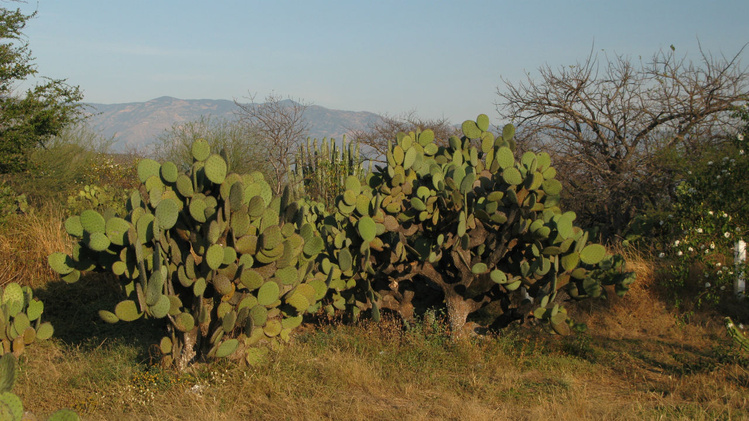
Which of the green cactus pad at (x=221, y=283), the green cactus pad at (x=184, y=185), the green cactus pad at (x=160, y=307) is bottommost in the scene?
the green cactus pad at (x=160, y=307)

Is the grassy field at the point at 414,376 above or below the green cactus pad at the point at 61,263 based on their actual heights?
below

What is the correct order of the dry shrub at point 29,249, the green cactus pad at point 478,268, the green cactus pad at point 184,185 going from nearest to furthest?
1. the green cactus pad at point 184,185
2. the green cactus pad at point 478,268
3. the dry shrub at point 29,249

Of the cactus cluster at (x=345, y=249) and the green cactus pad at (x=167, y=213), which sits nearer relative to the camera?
the green cactus pad at (x=167, y=213)

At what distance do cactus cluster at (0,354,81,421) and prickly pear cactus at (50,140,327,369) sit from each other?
2.07 metres

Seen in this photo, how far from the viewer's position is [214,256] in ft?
14.4

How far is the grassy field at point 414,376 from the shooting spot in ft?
13.7

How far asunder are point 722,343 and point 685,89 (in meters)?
5.55

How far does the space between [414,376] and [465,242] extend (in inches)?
48.0

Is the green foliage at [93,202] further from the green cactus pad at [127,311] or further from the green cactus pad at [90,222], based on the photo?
the green cactus pad at [127,311]

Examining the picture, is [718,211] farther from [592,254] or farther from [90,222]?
[90,222]

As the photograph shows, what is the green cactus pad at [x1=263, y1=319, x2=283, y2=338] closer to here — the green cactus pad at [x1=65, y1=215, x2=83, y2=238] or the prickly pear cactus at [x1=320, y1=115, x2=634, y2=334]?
the prickly pear cactus at [x1=320, y1=115, x2=634, y2=334]

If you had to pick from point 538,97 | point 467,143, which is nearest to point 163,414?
point 467,143

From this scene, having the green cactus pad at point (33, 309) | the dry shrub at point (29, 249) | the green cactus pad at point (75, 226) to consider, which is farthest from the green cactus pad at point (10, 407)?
the dry shrub at point (29, 249)

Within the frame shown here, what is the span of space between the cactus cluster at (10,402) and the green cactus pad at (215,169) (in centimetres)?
248
